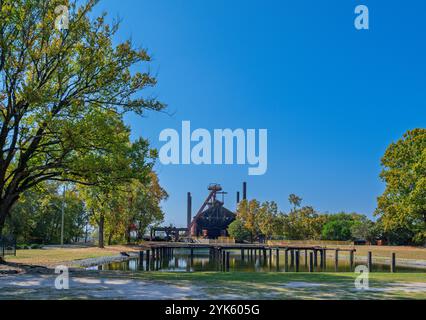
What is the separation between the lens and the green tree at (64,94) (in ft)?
60.6

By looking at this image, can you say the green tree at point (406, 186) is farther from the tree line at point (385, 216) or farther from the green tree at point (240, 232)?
the green tree at point (240, 232)

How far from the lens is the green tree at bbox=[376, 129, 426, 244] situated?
51.5 m

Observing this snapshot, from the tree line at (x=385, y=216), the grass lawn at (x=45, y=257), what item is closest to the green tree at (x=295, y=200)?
the tree line at (x=385, y=216)

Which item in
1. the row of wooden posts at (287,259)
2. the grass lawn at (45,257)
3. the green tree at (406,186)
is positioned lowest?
the row of wooden posts at (287,259)

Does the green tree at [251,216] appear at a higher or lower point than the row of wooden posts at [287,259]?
higher

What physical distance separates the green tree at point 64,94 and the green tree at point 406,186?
40294 millimetres

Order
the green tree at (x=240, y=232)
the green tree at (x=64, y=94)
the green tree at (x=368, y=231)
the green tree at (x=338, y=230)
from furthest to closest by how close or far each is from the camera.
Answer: the green tree at (x=240, y=232), the green tree at (x=338, y=230), the green tree at (x=368, y=231), the green tree at (x=64, y=94)

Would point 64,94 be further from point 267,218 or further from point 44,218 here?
point 267,218

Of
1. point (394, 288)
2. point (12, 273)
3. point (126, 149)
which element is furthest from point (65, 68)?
point (394, 288)

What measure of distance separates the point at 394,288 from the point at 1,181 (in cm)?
1634

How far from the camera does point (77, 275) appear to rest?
15781 millimetres

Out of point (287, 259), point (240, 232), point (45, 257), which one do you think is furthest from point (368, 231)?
point (45, 257)

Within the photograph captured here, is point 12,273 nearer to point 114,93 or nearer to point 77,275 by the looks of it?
point 77,275

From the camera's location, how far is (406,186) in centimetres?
5512
